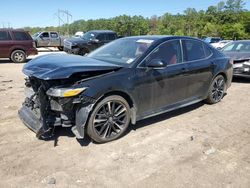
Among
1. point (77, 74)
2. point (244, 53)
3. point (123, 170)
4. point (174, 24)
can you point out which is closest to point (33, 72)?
point (77, 74)

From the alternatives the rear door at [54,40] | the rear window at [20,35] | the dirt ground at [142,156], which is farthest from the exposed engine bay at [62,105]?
the rear door at [54,40]

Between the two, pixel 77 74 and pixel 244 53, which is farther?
pixel 244 53

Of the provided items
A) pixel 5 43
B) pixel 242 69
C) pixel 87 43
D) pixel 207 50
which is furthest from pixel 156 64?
pixel 87 43

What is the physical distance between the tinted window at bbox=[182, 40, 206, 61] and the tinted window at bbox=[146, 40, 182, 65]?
20 cm

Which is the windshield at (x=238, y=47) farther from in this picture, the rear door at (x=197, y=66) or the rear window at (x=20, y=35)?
the rear window at (x=20, y=35)

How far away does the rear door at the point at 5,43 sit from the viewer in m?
15.2

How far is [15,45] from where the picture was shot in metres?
15.5

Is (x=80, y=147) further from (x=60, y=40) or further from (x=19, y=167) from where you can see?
(x=60, y=40)

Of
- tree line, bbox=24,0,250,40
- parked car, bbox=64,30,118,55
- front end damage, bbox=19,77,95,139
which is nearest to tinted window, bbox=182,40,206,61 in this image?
front end damage, bbox=19,77,95,139

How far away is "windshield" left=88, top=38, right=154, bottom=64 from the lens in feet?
16.8

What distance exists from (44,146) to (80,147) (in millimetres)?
555

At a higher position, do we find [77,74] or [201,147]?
[77,74]

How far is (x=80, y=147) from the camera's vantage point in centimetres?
449

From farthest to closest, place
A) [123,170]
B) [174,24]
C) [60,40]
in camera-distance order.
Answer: [174,24]
[60,40]
[123,170]
